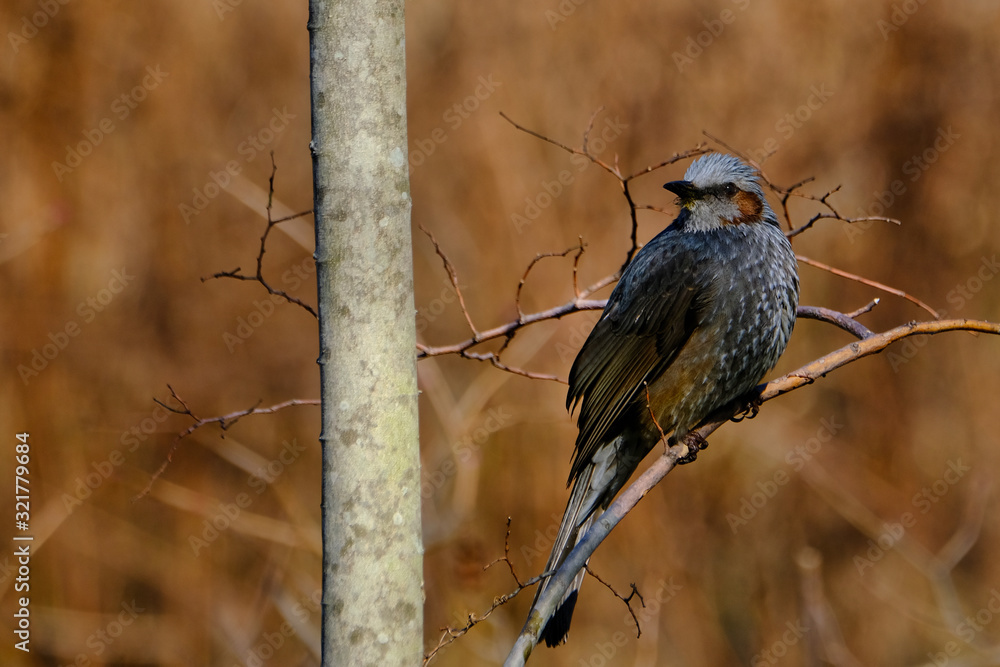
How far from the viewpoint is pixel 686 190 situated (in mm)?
3395

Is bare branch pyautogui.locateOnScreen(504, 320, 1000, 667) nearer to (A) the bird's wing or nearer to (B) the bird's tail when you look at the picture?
(A) the bird's wing

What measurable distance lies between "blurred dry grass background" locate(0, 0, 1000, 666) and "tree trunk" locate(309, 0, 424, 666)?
358cm

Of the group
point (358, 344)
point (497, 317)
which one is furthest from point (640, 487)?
point (497, 317)

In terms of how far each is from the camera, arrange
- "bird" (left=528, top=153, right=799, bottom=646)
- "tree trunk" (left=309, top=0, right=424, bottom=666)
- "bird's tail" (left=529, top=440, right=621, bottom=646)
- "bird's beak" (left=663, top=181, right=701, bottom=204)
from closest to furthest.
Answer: "tree trunk" (left=309, top=0, right=424, bottom=666) < "bird's tail" (left=529, top=440, right=621, bottom=646) < "bird" (left=528, top=153, right=799, bottom=646) < "bird's beak" (left=663, top=181, right=701, bottom=204)

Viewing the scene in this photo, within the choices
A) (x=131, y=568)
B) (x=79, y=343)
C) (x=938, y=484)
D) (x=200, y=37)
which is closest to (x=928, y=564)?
(x=938, y=484)

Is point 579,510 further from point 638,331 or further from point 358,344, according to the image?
point 358,344

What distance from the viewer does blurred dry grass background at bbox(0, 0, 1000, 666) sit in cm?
583

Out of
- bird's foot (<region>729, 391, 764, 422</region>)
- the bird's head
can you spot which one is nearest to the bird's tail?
bird's foot (<region>729, 391, 764, 422</region>)

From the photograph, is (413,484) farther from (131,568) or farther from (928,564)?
(928,564)

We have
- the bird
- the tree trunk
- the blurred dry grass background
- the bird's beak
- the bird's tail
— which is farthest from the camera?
the blurred dry grass background

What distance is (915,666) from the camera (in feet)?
20.0

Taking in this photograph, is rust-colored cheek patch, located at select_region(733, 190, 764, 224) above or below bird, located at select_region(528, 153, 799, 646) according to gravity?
above

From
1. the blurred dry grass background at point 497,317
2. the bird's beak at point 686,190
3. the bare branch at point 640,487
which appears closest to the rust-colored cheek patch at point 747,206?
the bird's beak at point 686,190

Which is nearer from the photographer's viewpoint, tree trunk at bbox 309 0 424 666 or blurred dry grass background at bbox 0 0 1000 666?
tree trunk at bbox 309 0 424 666
